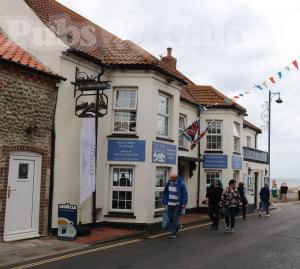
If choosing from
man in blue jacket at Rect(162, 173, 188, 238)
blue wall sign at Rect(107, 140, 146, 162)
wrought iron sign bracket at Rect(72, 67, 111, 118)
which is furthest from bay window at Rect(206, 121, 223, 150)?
wrought iron sign bracket at Rect(72, 67, 111, 118)

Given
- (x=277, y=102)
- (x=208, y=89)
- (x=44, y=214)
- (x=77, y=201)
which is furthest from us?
(x=277, y=102)

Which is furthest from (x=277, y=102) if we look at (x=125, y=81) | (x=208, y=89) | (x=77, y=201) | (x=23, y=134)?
(x=23, y=134)

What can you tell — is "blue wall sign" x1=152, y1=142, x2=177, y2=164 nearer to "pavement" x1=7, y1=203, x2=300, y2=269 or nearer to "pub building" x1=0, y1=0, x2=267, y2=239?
"pub building" x1=0, y1=0, x2=267, y2=239

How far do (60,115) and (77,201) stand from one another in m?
2.78

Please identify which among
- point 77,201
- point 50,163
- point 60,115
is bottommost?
point 77,201

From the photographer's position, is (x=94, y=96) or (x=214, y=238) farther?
(x=94, y=96)

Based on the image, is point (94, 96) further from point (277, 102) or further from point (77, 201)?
point (277, 102)

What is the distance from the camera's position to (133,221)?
1509 cm

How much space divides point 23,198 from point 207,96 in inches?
577

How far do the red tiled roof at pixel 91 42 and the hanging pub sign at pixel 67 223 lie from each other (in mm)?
4866

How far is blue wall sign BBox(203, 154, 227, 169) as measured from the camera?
23.6m

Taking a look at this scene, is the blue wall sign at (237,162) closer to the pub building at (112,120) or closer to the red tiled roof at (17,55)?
the pub building at (112,120)

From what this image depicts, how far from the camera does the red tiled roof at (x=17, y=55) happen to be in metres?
11.8

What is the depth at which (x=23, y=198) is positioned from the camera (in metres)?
12.0
